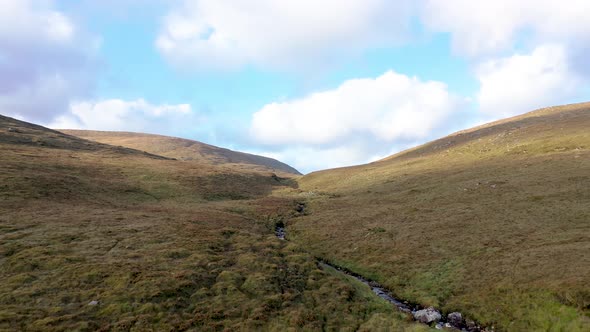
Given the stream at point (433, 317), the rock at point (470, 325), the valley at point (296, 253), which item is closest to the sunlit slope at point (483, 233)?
the valley at point (296, 253)

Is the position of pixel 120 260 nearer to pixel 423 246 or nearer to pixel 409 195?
pixel 423 246

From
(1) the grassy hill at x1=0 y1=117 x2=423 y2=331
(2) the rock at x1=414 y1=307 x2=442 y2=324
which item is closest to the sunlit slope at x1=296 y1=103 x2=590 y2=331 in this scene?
(2) the rock at x1=414 y1=307 x2=442 y2=324

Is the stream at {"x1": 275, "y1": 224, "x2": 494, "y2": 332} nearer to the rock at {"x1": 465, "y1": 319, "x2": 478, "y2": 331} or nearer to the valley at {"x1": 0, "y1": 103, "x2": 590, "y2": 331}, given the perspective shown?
the rock at {"x1": 465, "y1": 319, "x2": 478, "y2": 331}

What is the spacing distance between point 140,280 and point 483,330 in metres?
25.5

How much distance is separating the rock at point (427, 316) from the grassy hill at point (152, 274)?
55.0 inches

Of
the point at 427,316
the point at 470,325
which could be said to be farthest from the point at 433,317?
the point at 470,325

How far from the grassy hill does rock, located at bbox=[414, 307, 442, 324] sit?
55.0 inches

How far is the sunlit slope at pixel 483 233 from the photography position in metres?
26.3

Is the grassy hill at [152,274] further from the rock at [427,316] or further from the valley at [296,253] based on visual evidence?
the rock at [427,316]

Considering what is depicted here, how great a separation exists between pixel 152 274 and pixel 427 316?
21906mm

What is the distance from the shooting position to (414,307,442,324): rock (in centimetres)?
2625

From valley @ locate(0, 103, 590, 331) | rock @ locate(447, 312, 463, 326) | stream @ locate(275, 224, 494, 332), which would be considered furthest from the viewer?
rock @ locate(447, 312, 463, 326)

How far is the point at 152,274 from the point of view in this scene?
29.3 m

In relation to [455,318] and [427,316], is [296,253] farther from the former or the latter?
[455,318]
